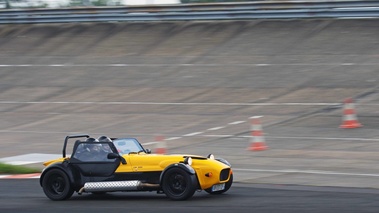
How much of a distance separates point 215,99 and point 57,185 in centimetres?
1193

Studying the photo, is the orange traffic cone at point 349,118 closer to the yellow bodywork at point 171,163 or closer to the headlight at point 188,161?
the yellow bodywork at point 171,163

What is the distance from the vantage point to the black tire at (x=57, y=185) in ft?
37.5

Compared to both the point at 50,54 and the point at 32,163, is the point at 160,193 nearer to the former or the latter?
the point at 32,163

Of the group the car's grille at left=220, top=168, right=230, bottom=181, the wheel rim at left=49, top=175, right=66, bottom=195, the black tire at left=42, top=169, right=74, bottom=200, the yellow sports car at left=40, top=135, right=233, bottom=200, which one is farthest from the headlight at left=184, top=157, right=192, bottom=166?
the wheel rim at left=49, top=175, right=66, bottom=195

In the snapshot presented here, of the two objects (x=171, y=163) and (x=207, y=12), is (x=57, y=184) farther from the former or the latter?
(x=207, y=12)

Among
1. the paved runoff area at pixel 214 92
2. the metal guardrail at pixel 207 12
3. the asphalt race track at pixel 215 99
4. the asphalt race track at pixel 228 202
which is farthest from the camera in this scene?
the metal guardrail at pixel 207 12

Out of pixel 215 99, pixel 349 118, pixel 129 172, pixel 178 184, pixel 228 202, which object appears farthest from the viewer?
pixel 215 99

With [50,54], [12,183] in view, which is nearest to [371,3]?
[50,54]

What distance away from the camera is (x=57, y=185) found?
38.1 ft

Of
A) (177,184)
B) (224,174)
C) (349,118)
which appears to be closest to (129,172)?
(177,184)

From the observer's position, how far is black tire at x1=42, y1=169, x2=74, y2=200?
11438 millimetres

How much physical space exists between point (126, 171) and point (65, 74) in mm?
18319

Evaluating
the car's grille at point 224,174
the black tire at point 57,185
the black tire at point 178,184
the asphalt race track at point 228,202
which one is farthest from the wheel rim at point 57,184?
the car's grille at point 224,174

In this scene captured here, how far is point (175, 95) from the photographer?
24.4m
